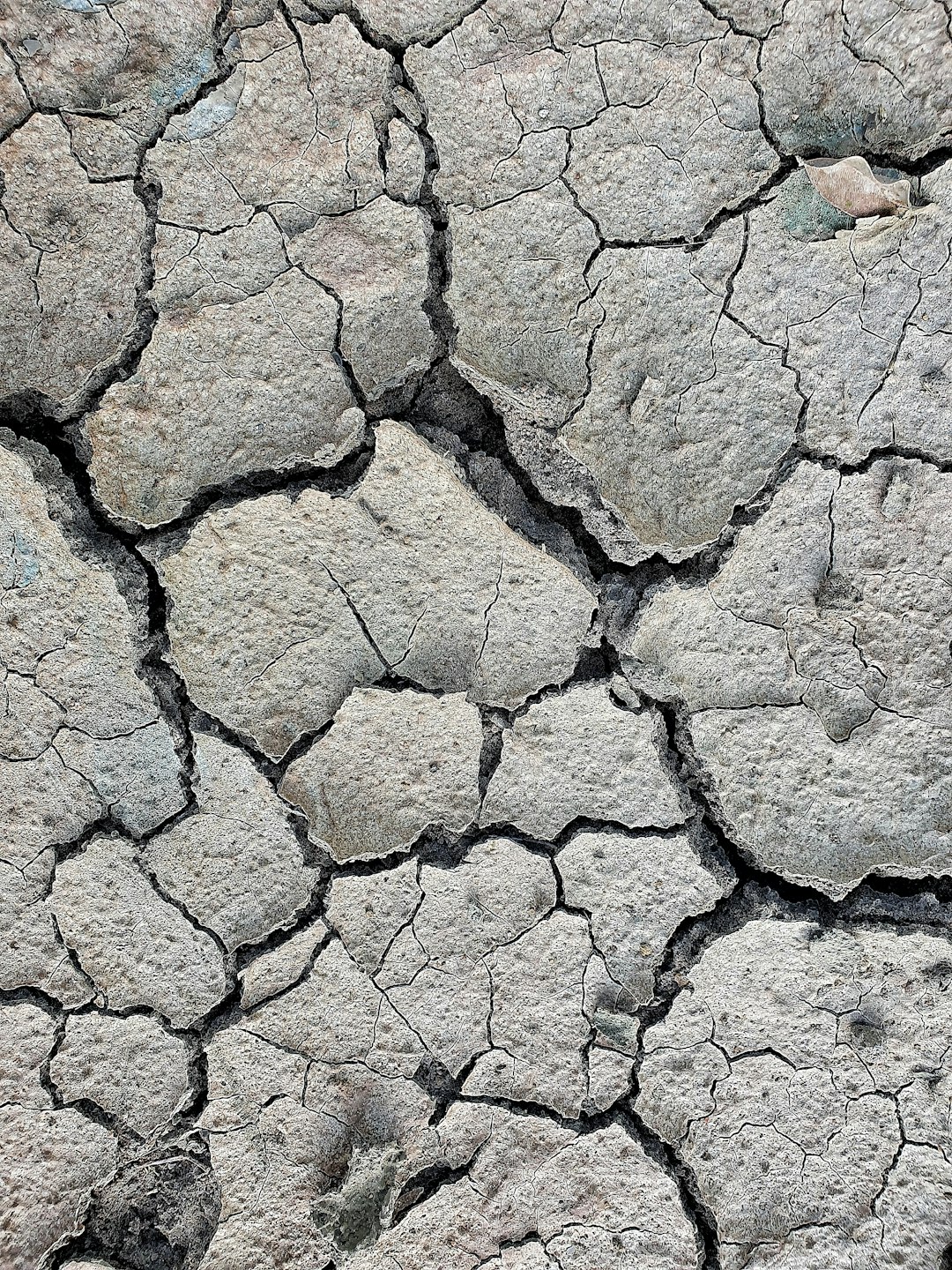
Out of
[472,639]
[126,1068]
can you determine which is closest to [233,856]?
[126,1068]

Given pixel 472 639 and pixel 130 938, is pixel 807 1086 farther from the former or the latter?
pixel 130 938

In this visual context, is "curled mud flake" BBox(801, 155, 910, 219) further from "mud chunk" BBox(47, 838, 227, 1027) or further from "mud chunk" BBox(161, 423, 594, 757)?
"mud chunk" BBox(47, 838, 227, 1027)

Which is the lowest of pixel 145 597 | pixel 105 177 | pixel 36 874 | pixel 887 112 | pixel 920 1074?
pixel 36 874

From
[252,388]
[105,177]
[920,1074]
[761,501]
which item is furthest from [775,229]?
[920,1074]

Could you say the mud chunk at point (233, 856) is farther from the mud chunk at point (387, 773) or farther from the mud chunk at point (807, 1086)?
the mud chunk at point (807, 1086)

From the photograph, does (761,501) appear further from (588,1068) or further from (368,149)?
(588,1068)

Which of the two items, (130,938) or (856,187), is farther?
(130,938)

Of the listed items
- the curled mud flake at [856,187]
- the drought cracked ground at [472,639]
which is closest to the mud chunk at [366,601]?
the drought cracked ground at [472,639]
